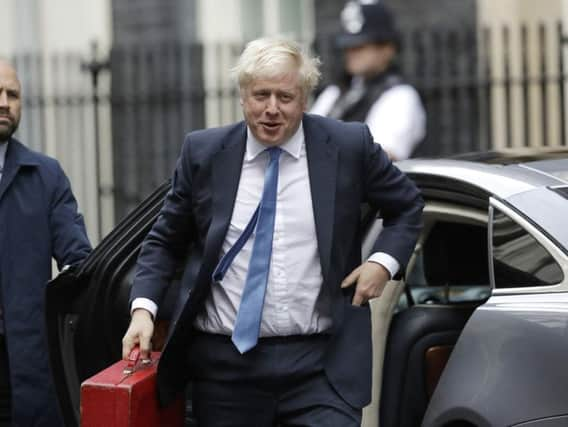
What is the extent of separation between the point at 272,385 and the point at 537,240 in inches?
28.6

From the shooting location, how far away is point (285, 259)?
3.84 metres

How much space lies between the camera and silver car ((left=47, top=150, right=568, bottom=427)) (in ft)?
12.2

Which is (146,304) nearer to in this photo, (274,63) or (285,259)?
(285,259)

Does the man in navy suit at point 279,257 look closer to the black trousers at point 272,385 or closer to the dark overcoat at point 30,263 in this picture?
the black trousers at point 272,385

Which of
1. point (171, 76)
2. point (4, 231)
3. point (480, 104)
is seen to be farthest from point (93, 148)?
point (4, 231)

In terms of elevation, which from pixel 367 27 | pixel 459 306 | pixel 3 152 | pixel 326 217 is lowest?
pixel 459 306

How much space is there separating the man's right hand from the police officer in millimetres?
2760

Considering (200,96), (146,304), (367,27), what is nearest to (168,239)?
(146,304)

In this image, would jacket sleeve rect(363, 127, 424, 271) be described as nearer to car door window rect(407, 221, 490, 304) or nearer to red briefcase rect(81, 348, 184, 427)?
red briefcase rect(81, 348, 184, 427)

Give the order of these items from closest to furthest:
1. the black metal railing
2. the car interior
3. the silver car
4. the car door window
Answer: the silver car → the car interior → the car door window → the black metal railing

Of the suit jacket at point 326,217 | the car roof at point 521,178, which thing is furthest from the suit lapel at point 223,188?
the car roof at point 521,178

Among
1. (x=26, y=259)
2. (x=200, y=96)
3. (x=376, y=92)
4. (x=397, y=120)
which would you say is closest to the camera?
(x=26, y=259)

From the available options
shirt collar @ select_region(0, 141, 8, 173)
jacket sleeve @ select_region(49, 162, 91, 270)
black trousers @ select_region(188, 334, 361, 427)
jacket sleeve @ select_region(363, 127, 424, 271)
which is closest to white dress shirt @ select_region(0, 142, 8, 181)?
shirt collar @ select_region(0, 141, 8, 173)

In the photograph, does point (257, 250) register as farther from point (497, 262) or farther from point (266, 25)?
point (266, 25)
